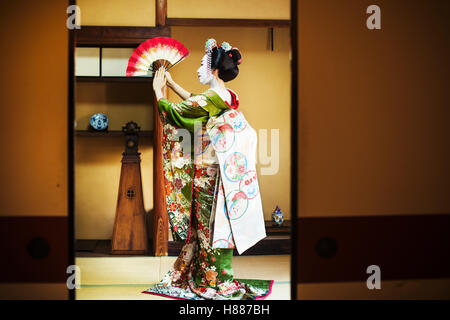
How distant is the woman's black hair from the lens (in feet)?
9.16

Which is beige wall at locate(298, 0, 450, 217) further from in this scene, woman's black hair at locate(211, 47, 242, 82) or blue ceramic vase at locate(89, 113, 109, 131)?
blue ceramic vase at locate(89, 113, 109, 131)

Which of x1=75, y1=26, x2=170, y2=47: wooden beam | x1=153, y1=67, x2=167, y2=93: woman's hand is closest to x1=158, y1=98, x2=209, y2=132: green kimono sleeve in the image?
x1=153, y1=67, x2=167, y2=93: woman's hand

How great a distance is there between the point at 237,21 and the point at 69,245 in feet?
9.40

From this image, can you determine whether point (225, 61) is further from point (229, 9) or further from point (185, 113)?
point (229, 9)

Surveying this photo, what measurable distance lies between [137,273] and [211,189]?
111cm

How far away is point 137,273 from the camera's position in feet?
10.7

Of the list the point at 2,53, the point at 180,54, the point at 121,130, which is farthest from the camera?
the point at 121,130

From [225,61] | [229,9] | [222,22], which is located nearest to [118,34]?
[222,22]

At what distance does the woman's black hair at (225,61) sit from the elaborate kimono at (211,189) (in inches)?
8.2

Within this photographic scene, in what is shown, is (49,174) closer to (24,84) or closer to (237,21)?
(24,84)

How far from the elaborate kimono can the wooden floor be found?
17cm
